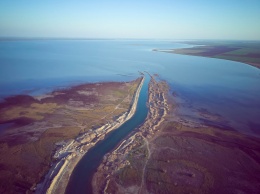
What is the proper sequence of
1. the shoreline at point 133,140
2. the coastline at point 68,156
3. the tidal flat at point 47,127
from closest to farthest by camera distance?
the coastline at point 68,156 → the shoreline at point 133,140 → the tidal flat at point 47,127

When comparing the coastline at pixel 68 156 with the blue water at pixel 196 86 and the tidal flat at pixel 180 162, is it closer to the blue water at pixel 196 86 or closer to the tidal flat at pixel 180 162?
the tidal flat at pixel 180 162

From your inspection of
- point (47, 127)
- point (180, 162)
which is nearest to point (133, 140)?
point (180, 162)

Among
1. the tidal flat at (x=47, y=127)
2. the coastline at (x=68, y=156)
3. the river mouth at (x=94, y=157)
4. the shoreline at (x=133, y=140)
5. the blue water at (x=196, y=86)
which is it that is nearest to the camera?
the coastline at (x=68, y=156)

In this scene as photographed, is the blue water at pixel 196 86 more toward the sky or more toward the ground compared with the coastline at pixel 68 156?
more toward the ground

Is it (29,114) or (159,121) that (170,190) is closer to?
(159,121)

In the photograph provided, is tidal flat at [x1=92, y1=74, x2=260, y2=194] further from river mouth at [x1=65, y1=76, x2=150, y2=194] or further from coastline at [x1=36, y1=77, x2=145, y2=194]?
coastline at [x1=36, y1=77, x2=145, y2=194]

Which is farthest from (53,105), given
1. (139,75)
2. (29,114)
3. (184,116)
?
(139,75)

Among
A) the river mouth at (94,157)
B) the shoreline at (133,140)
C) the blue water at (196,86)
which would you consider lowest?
the blue water at (196,86)

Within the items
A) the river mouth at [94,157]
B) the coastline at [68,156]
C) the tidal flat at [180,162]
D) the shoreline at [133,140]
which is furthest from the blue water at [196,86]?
the coastline at [68,156]
